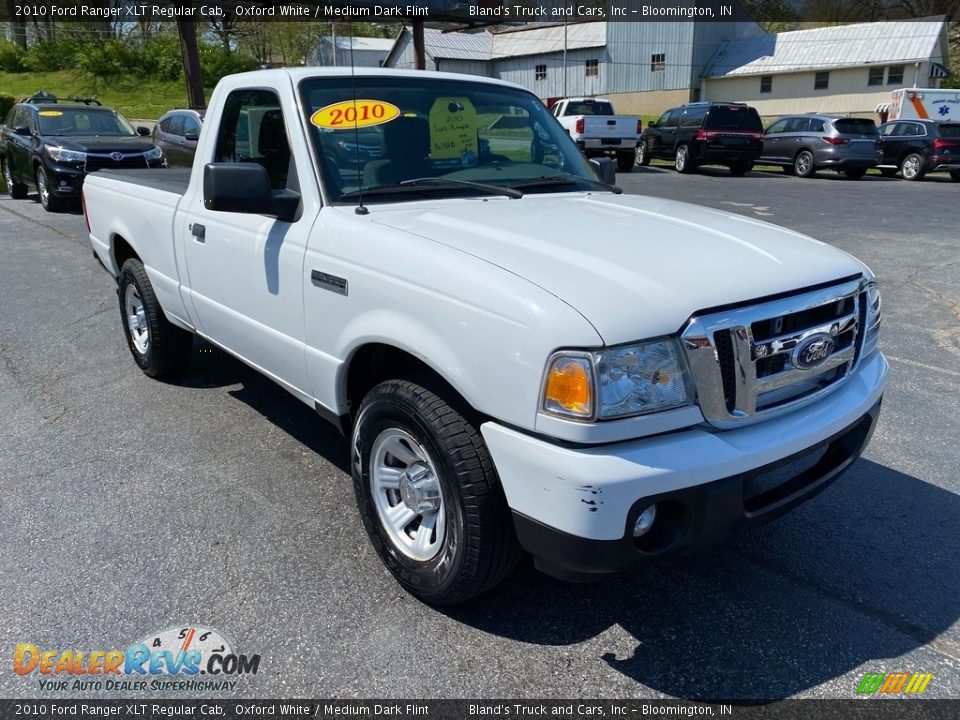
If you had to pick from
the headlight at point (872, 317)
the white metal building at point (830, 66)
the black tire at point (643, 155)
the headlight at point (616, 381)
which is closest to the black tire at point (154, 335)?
the headlight at point (616, 381)

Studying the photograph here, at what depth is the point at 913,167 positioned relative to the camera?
66.4 feet

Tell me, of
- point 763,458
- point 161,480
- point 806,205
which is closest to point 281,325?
point 161,480

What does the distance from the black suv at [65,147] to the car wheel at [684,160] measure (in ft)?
48.0

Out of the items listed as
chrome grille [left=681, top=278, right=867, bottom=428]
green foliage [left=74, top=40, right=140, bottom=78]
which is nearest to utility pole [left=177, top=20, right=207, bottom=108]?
chrome grille [left=681, top=278, right=867, bottom=428]

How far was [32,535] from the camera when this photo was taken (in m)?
3.33

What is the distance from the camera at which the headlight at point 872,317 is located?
291 centimetres

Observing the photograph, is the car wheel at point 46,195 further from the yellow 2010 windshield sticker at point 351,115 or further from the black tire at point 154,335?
the yellow 2010 windshield sticker at point 351,115

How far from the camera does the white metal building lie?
38.4 m

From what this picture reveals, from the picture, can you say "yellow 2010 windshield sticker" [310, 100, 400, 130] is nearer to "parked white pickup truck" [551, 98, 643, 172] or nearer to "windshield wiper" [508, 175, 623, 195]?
"windshield wiper" [508, 175, 623, 195]

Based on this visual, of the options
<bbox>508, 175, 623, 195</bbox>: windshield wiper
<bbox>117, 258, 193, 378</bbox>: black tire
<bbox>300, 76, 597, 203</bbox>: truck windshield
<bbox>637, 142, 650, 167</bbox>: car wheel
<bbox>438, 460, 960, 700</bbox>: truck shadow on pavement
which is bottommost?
<bbox>438, 460, 960, 700</bbox>: truck shadow on pavement

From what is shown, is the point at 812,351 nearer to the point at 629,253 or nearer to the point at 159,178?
the point at 629,253

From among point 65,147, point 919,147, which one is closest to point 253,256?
point 65,147

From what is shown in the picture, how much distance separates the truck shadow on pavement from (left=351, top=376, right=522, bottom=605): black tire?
0.72ft

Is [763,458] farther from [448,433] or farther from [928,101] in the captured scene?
[928,101]
